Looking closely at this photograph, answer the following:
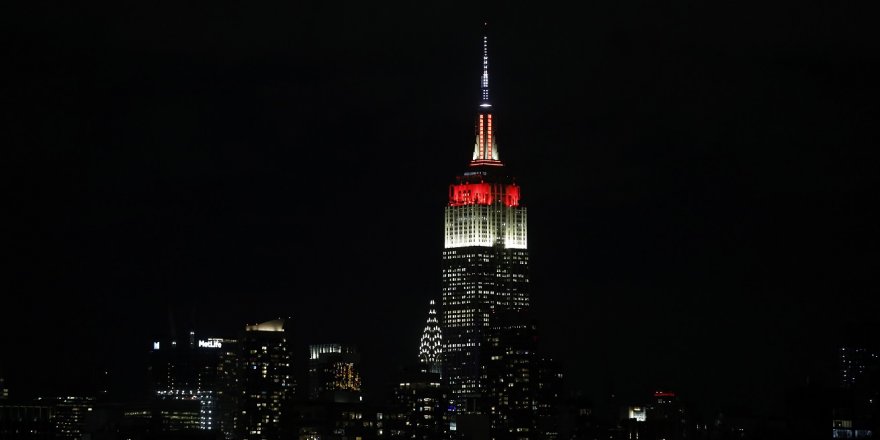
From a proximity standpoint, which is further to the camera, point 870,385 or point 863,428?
point 870,385

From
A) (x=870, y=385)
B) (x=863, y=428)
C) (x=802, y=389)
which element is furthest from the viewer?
(x=802, y=389)

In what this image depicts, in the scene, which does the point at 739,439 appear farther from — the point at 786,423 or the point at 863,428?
the point at 863,428

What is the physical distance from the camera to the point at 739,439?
195 m

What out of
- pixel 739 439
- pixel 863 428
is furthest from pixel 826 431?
pixel 739 439

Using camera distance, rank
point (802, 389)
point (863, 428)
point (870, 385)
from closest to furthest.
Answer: point (863, 428), point (870, 385), point (802, 389)

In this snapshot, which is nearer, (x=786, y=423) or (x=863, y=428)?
(x=863, y=428)

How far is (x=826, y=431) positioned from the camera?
176125 mm

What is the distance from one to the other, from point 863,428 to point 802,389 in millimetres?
29509

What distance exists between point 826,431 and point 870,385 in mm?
10089

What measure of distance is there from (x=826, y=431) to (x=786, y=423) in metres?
17.8

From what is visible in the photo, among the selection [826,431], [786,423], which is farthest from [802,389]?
[826,431]

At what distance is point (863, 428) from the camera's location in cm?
17012

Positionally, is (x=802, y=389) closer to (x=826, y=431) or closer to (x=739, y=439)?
(x=739, y=439)

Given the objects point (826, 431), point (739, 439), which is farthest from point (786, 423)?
point (826, 431)
